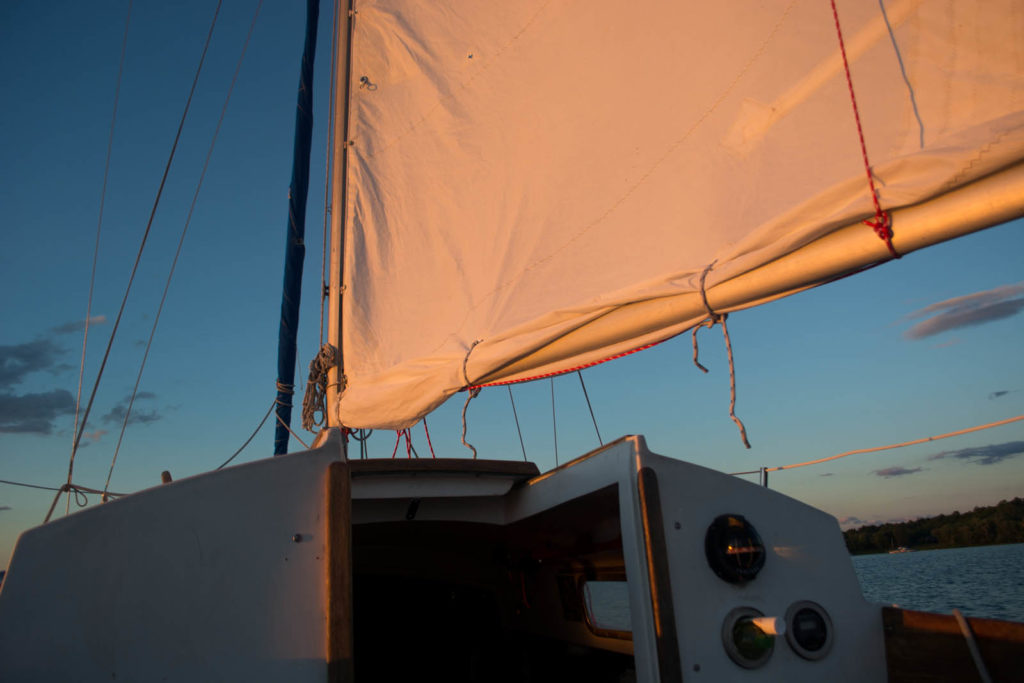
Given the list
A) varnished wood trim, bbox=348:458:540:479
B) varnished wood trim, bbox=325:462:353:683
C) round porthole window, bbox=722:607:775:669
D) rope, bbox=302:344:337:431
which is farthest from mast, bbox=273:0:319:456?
round porthole window, bbox=722:607:775:669

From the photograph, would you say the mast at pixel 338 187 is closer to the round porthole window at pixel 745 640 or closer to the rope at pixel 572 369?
the rope at pixel 572 369

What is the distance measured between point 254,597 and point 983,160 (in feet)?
9.00

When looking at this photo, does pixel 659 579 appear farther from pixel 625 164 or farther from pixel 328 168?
pixel 328 168

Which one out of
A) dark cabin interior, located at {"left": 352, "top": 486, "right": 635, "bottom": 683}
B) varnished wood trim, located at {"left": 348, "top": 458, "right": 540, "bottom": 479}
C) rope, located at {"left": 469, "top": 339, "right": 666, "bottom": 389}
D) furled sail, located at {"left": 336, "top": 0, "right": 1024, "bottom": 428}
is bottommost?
dark cabin interior, located at {"left": 352, "top": 486, "right": 635, "bottom": 683}

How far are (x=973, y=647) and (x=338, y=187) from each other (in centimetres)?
420

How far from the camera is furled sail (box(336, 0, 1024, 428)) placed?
205 centimetres

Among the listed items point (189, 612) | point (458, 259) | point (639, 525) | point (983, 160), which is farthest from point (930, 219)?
point (189, 612)

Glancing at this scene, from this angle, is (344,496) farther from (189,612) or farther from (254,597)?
(189,612)

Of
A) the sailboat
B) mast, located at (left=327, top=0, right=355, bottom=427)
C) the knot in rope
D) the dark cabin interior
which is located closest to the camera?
the knot in rope

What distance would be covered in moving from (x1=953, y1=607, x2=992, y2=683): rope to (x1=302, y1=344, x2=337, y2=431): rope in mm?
3498

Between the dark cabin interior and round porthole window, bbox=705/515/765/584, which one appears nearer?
round porthole window, bbox=705/515/765/584

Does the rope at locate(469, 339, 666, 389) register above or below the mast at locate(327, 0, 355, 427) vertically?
below

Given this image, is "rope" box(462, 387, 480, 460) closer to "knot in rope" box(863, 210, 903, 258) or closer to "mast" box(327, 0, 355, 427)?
"mast" box(327, 0, 355, 427)

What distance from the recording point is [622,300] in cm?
283
